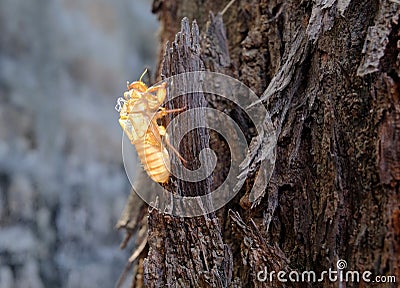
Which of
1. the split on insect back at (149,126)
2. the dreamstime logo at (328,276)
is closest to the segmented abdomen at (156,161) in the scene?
the split on insect back at (149,126)

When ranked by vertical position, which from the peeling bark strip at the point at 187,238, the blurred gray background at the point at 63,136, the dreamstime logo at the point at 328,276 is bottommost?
the dreamstime logo at the point at 328,276

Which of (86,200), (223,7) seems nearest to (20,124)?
(86,200)

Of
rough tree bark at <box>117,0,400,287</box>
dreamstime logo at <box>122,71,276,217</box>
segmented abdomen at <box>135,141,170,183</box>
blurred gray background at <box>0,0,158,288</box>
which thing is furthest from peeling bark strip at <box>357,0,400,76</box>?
blurred gray background at <box>0,0,158,288</box>

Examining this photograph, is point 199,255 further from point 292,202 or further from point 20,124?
point 20,124

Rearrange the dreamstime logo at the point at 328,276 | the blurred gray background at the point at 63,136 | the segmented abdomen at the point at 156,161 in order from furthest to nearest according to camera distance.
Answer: the blurred gray background at the point at 63,136 < the segmented abdomen at the point at 156,161 < the dreamstime logo at the point at 328,276

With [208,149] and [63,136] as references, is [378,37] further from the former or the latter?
[63,136]

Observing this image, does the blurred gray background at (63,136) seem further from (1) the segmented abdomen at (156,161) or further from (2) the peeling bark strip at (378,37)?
(2) the peeling bark strip at (378,37)

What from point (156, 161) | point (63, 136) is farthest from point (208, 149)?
point (63, 136)
